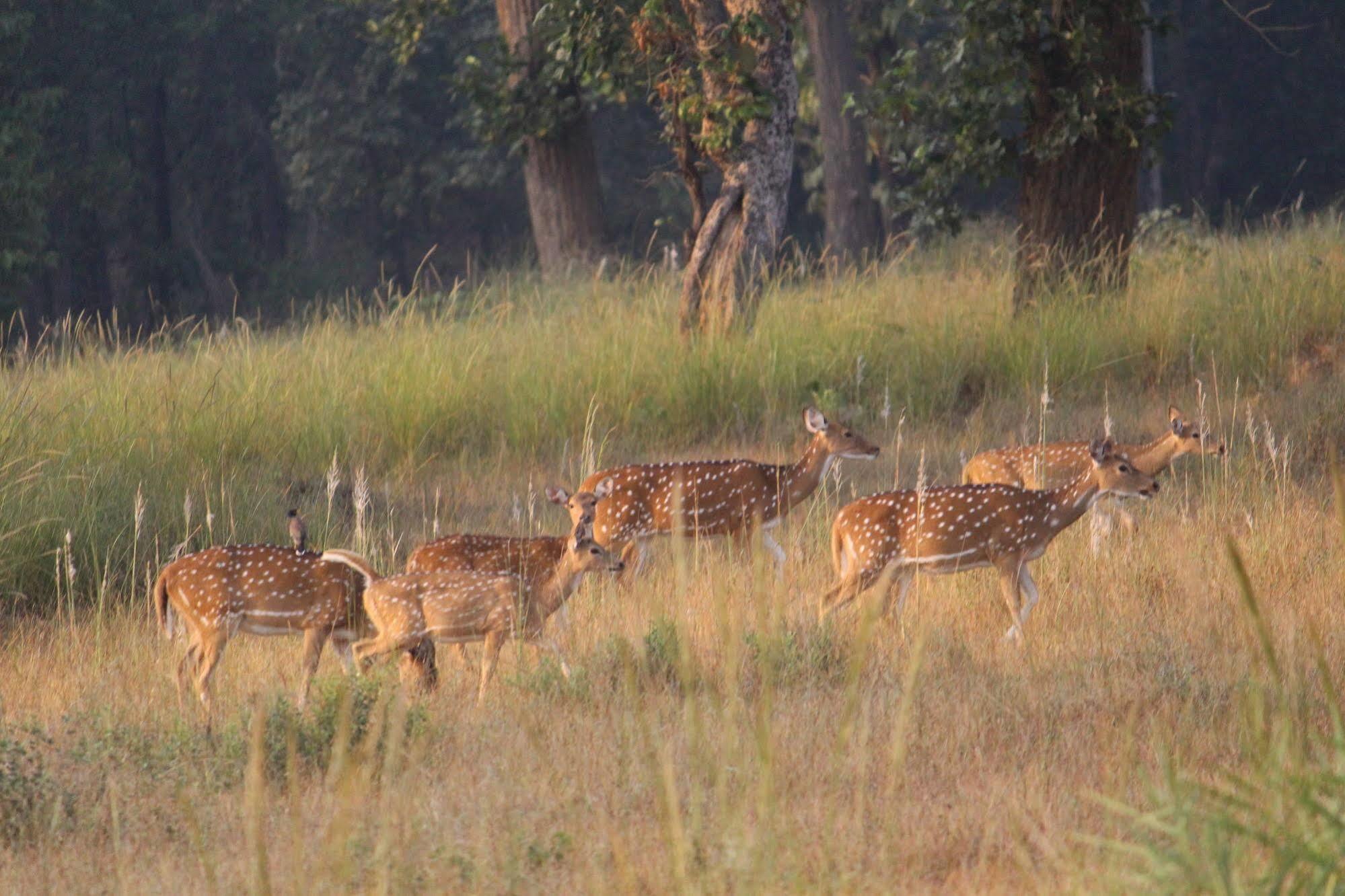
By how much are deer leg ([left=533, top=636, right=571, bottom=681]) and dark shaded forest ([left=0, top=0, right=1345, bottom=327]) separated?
10.6 meters

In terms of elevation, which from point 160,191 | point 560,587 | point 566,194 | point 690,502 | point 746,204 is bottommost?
point 560,587

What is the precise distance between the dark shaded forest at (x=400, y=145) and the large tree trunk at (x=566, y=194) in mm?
34

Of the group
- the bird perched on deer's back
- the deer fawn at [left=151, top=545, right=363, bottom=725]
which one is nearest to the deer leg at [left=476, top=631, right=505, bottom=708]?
the deer fawn at [left=151, top=545, right=363, bottom=725]

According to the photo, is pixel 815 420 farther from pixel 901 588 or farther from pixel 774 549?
pixel 901 588

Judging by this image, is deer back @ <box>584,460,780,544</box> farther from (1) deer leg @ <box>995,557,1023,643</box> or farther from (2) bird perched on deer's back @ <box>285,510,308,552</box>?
(2) bird perched on deer's back @ <box>285,510,308,552</box>

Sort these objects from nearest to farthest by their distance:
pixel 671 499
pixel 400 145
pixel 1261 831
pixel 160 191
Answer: pixel 1261 831 → pixel 671 499 → pixel 160 191 → pixel 400 145

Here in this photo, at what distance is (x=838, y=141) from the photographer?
28.4 meters

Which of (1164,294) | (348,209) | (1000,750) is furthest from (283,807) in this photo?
(348,209)

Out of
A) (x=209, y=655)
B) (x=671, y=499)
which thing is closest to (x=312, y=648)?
(x=209, y=655)

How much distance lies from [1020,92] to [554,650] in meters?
8.09

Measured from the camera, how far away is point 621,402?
1286cm

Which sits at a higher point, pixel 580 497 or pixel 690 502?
pixel 580 497

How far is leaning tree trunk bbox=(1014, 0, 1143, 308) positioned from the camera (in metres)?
14.0

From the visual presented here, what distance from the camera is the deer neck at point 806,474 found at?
9594mm
